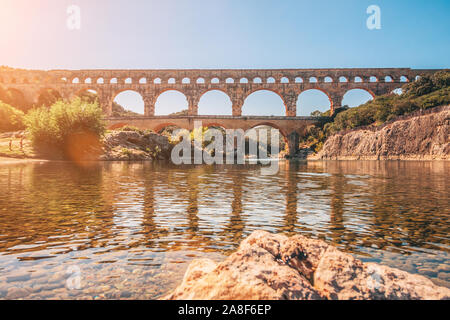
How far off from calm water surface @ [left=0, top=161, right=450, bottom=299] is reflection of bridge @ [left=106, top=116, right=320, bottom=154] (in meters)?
48.2

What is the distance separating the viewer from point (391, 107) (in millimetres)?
44812

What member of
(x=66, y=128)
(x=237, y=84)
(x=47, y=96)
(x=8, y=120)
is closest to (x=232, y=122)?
(x=237, y=84)

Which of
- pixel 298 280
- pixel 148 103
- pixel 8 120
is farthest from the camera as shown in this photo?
pixel 148 103

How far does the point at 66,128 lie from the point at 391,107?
44.4 meters

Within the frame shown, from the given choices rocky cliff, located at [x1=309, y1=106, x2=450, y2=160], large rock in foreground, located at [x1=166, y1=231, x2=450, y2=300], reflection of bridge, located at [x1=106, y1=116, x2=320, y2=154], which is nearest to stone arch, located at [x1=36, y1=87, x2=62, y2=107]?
Result: reflection of bridge, located at [x1=106, y1=116, x2=320, y2=154]

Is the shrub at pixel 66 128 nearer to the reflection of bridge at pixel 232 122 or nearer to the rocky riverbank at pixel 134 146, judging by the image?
the rocky riverbank at pixel 134 146

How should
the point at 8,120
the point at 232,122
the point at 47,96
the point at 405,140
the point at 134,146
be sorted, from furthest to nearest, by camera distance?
the point at 47,96 < the point at 232,122 < the point at 8,120 < the point at 405,140 < the point at 134,146

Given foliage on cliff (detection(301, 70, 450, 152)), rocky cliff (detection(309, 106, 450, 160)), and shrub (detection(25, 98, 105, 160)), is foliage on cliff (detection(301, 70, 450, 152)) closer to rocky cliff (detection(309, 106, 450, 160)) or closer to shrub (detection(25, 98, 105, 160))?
rocky cliff (detection(309, 106, 450, 160))

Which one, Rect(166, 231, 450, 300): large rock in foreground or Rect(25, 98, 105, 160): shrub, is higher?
Rect(25, 98, 105, 160): shrub

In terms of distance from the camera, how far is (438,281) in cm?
292

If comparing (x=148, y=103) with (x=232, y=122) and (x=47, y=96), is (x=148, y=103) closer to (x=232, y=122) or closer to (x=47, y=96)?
(x=232, y=122)

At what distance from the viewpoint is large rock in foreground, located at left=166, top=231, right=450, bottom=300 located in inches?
79.1

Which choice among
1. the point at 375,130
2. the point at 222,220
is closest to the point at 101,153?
the point at 222,220
